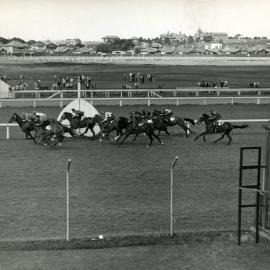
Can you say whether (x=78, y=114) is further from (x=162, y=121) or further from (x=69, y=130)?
(x=162, y=121)

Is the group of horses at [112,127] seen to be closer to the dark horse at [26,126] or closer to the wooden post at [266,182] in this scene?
the dark horse at [26,126]

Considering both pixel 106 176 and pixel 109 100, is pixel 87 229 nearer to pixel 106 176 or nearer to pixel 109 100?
pixel 106 176

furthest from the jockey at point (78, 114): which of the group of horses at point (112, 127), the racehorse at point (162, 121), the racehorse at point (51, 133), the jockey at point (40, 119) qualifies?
the racehorse at point (162, 121)

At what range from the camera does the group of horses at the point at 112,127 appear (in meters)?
18.5

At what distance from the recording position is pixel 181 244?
948 centimetres

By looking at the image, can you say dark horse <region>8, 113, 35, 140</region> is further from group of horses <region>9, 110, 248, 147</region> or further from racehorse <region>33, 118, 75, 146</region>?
racehorse <region>33, 118, 75, 146</region>

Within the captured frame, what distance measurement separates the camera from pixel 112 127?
19312 millimetres

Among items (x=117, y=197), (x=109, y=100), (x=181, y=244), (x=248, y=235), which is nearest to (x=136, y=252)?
(x=181, y=244)

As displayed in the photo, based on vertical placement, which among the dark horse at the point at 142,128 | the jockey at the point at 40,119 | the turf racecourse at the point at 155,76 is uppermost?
the jockey at the point at 40,119

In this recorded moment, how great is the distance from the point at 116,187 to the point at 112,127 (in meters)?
6.56

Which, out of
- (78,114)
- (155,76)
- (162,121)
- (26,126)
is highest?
(78,114)

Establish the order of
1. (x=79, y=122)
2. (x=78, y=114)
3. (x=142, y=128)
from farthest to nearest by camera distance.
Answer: (x=78, y=114)
(x=79, y=122)
(x=142, y=128)

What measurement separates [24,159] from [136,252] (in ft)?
25.8

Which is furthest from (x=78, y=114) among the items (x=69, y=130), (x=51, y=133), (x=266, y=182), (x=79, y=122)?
(x=266, y=182)
